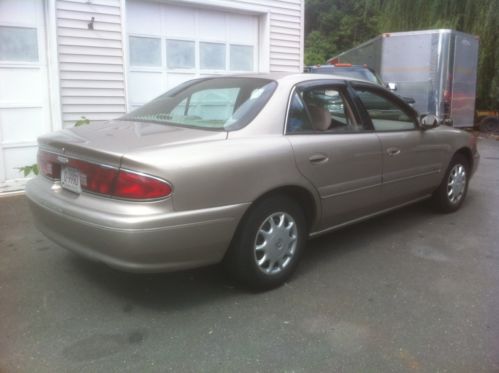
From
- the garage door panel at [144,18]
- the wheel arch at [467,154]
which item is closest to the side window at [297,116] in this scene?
the wheel arch at [467,154]

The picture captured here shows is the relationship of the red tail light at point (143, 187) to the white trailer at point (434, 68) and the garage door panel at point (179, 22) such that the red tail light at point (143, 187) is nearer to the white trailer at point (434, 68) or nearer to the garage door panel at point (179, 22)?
the garage door panel at point (179, 22)

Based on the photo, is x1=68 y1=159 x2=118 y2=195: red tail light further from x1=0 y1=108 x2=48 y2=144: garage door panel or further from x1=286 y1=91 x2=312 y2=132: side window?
x1=0 y1=108 x2=48 y2=144: garage door panel

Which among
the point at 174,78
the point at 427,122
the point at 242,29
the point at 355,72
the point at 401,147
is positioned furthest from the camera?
the point at 355,72

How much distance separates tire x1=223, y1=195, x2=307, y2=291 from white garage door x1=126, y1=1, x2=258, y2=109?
4555mm

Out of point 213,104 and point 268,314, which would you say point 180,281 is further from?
point 213,104

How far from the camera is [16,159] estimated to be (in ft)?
20.8

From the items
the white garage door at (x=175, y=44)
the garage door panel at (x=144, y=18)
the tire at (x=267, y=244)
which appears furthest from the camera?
the white garage door at (x=175, y=44)

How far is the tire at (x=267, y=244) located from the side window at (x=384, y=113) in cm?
128

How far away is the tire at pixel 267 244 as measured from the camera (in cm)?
320

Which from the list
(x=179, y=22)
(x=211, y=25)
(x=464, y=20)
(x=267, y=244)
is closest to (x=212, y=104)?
(x=267, y=244)

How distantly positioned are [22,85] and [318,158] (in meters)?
4.38

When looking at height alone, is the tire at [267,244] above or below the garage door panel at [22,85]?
below

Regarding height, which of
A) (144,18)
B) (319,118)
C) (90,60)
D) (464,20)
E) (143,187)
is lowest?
(143,187)

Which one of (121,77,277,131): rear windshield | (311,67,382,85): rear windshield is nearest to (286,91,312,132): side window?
(121,77,277,131): rear windshield
